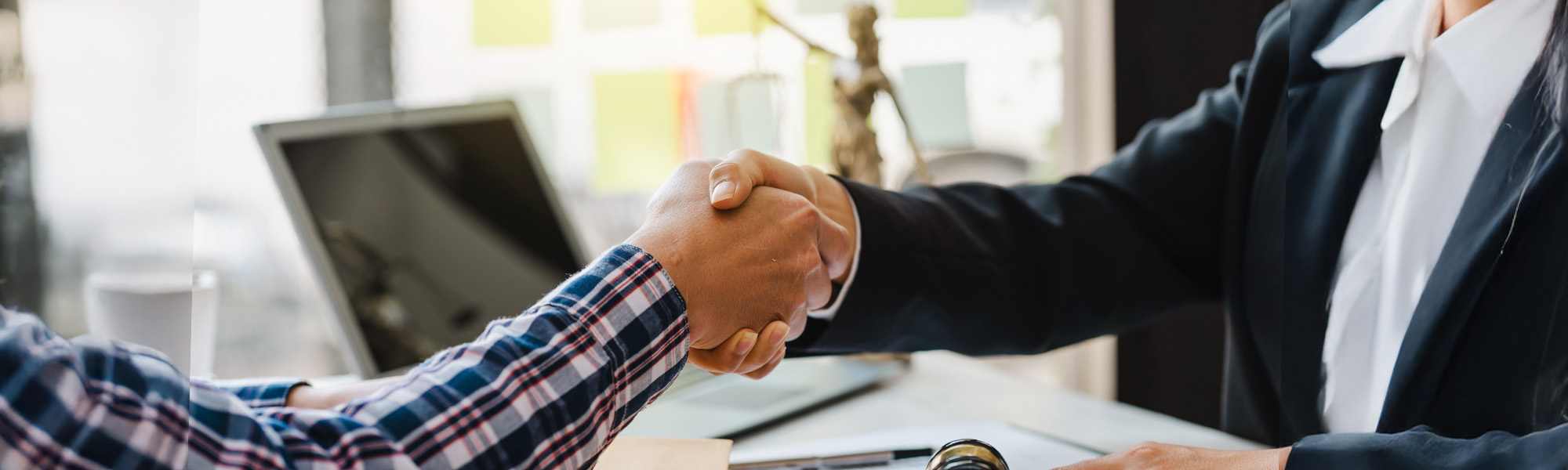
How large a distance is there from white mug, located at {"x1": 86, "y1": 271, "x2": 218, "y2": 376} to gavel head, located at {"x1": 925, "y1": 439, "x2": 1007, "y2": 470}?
24 centimetres

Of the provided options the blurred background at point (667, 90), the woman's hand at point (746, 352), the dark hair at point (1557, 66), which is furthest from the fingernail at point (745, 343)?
the blurred background at point (667, 90)

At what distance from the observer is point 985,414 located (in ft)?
2.17

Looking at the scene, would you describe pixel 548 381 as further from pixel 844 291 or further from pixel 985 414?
pixel 985 414

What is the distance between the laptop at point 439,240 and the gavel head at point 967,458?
0.25 metres

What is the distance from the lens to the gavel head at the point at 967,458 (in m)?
0.34

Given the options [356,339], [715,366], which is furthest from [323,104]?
[715,366]

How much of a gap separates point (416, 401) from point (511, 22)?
2.66ft

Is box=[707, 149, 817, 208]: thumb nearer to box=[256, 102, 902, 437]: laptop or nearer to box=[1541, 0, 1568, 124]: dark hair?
box=[256, 102, 902, 437]: laptop

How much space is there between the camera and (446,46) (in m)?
1.03

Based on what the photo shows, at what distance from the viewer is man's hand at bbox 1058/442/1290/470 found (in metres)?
0.31

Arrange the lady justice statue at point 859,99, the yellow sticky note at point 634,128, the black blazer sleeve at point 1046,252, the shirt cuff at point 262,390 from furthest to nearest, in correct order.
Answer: the yellow sticky note at point 634,128
the lady justice statue at point 859,99
the black blazer sleeve at point 1046,252
the shirt cuff at point 262,390

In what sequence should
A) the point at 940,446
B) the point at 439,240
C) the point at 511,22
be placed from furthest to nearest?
the point at 511,22, the point at 439,240, the point at 940,446

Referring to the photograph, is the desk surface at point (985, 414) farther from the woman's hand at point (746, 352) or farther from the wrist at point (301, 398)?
the wrist at point (301, 398)

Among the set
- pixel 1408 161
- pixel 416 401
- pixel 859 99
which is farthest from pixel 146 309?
pixel 859 99
